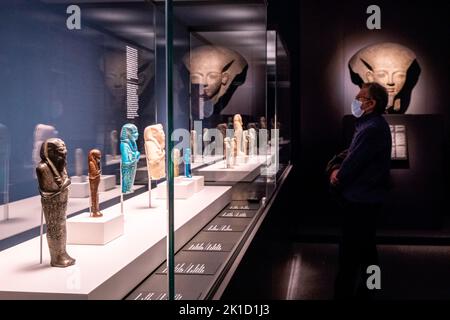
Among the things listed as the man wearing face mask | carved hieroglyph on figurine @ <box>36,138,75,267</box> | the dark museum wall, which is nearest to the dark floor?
the man wearing face mask

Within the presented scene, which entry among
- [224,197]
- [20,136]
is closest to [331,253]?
[224,197]

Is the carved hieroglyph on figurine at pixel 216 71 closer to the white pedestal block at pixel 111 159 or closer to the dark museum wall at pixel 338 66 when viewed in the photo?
the white pedestal block at pixel 111 159

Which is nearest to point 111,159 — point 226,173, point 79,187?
point 79,187

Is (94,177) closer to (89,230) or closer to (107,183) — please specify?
(89,230)

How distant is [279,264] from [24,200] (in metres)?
2.78

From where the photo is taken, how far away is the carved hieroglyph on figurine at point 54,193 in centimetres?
180

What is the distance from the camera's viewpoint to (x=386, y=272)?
5441mm

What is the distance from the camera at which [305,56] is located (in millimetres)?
7344

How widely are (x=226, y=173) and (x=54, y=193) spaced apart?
1795 mm

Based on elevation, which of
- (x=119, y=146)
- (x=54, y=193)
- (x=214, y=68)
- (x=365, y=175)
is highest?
(x=214, y=68)

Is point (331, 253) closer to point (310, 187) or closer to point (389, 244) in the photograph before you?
point (389, 244)

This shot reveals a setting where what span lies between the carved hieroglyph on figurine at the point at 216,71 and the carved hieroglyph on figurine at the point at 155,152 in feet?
1.08

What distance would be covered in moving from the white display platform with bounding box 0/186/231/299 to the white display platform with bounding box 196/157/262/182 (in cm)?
84

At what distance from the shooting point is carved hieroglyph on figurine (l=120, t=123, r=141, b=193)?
2.62m
